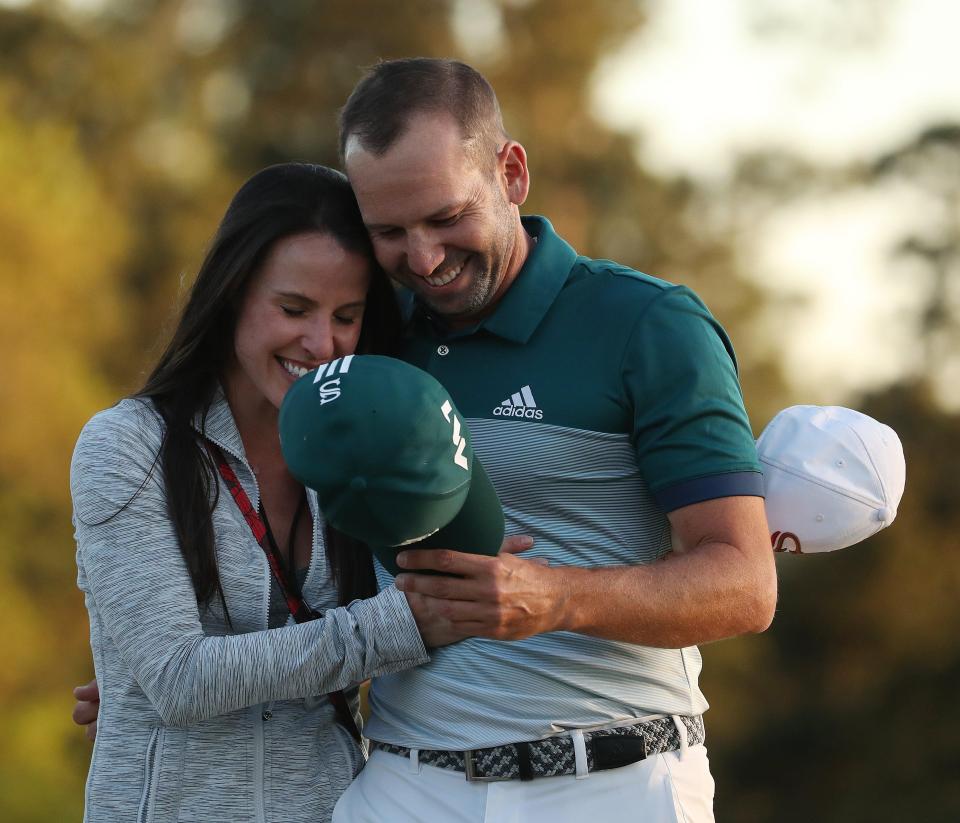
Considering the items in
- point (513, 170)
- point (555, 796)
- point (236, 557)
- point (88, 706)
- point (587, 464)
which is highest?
point (513, 170)

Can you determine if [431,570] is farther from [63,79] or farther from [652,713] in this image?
[63,79]

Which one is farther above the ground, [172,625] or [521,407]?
[521,407]

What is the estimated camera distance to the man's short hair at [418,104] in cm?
320

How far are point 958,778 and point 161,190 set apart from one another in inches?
378

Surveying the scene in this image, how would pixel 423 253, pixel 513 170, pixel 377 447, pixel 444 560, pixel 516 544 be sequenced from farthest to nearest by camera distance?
1. pixel 513 170
2. pixel 423 253
3. pixel 516 544
4. pixel 444 560
5. pixel 377 447

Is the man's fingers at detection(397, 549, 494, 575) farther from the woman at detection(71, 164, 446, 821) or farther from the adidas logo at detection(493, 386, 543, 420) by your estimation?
the adidas logo at detection(493, 386, 543, 420)

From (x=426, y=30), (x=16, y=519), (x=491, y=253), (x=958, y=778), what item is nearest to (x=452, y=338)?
(x=491, y=253)

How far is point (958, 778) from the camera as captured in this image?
13602 mm

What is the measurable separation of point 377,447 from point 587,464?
0.86 m

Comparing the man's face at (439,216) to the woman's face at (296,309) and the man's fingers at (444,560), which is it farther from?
the man's fingers at (444,560)

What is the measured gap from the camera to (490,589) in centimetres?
264

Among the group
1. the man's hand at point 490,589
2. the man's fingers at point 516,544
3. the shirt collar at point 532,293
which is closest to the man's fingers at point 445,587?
the man's hand at point 490,589

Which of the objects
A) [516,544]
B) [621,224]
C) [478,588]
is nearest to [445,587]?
[478,588]

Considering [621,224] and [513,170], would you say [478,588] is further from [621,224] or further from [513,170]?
[621,224]
